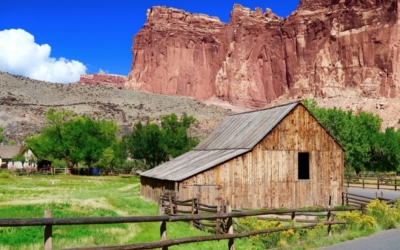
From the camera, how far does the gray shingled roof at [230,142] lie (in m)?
24.6

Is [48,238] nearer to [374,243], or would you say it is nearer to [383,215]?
[374,243]

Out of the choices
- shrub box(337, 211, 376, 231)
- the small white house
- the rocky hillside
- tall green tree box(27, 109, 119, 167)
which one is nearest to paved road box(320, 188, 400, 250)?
shrub box(337, 211, 376, 231)

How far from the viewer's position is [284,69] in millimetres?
150125

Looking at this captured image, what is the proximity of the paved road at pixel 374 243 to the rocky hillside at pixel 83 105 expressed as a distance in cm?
8068

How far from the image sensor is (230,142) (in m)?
28.3

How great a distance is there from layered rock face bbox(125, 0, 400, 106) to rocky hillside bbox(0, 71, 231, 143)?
2785 centimetres

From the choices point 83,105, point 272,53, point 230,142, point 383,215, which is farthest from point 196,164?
point 272,53

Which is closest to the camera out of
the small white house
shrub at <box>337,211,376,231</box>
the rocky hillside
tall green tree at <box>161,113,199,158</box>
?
shrub at <box>337,211,376,231</box>

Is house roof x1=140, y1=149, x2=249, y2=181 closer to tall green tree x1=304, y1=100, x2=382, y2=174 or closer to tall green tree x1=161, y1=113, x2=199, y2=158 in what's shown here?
tall green tree x1=161, y1=113, x2=199, y2=158

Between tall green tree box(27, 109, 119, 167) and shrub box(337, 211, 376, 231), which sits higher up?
tall green tree box(27, 109, 119, 167)

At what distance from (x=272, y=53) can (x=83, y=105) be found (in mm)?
72320

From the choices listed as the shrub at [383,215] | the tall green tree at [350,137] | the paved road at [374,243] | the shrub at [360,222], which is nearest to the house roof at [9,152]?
the tall green tree at [350,137]

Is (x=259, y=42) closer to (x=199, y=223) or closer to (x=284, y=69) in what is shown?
(x=284, y=69)

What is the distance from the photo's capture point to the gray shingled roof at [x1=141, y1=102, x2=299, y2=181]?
24.6 m
